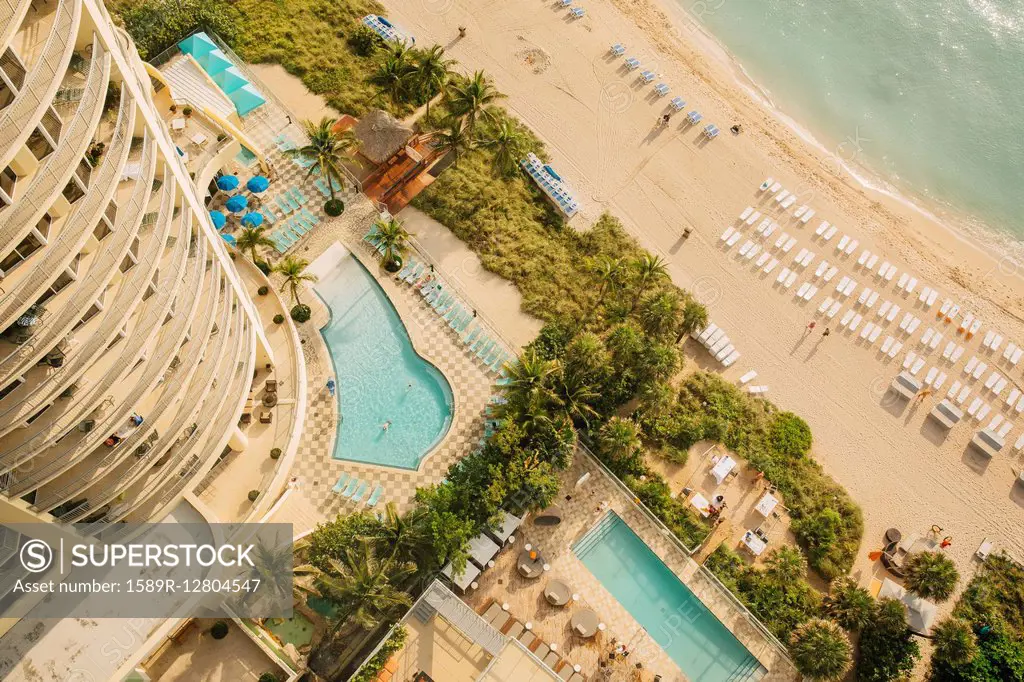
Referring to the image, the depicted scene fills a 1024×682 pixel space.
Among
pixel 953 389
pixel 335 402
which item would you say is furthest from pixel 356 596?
pixel 953 389

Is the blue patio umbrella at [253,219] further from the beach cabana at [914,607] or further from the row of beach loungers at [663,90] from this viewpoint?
the beach cabana at [914,607]

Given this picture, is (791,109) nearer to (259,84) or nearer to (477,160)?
(477,160)

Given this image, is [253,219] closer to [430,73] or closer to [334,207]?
[334,207]

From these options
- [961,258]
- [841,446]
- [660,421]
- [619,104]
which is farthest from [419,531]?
[961,258]

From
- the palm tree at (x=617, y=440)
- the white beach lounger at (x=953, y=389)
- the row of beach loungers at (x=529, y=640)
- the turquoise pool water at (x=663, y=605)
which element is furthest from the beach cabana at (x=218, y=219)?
the white beach lounger at (x=953, y=389)

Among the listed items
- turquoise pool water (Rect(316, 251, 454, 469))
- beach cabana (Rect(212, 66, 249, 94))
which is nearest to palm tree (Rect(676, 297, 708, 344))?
turquoise pool water (Rect(316, 251, 454, 469))

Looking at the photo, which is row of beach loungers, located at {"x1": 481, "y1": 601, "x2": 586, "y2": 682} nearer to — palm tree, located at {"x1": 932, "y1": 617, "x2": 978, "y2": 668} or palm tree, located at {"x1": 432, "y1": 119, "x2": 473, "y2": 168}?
palm tree, located at {"x1": 932, "y1": 617, "x2": 978, "y2": 668}
